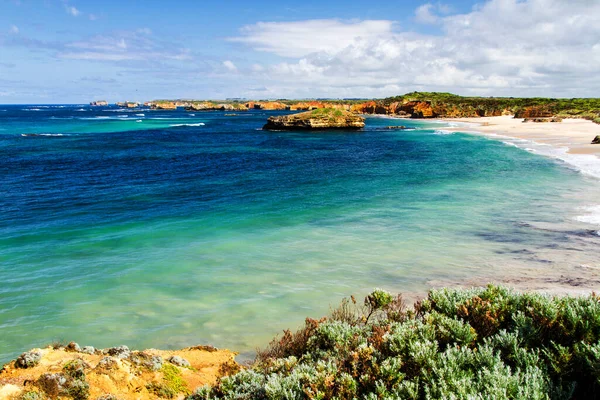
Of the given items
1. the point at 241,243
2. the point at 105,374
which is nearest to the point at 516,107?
the point at 241,243

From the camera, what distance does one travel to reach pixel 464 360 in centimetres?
505

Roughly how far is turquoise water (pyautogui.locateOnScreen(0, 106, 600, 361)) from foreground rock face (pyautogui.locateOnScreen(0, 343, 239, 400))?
1.54 metres

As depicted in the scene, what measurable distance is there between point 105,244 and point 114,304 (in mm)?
5905

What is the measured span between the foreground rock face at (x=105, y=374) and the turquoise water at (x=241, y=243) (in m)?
1.54

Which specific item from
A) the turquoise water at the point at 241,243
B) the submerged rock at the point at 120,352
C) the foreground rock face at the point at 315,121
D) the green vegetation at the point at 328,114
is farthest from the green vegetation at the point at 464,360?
the green vegetation at the point at 328,114

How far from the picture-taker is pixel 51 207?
23.0 m

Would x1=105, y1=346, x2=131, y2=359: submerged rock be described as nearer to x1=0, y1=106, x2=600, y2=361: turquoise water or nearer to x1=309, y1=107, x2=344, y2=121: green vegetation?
x1=0, y1=106, x2=600, y2=361: turquoise water

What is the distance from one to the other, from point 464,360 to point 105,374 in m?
6.07

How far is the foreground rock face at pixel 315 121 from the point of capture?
300 ft

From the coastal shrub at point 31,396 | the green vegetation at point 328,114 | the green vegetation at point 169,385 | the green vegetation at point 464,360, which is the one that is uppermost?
the green vegetation at point 328,114

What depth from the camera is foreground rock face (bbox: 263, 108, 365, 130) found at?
91.4 m

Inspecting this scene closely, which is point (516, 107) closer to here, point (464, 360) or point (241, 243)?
point (241, 243)

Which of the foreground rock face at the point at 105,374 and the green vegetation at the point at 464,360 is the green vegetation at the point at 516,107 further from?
the foreground rock face at the point at 105,374

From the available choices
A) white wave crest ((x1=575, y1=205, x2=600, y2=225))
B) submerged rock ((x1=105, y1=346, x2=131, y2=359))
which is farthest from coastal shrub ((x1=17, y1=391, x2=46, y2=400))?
white wave crest ((x1=575, y1=205, x2=600, y2=225))
